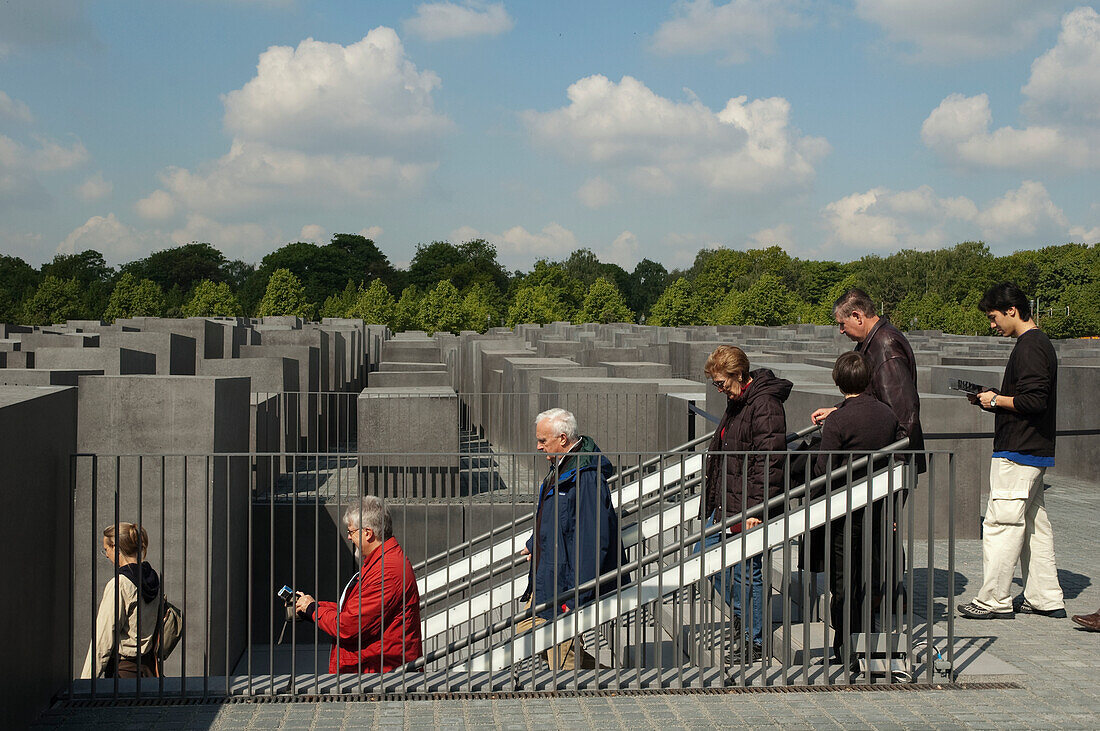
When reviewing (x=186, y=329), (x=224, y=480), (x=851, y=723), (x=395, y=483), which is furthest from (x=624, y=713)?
(x=186, y=329)

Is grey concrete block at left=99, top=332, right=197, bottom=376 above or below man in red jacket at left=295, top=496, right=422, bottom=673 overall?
above

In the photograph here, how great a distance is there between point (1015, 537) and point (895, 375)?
5.21 ft

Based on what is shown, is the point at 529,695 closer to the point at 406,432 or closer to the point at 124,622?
the point at 124,622

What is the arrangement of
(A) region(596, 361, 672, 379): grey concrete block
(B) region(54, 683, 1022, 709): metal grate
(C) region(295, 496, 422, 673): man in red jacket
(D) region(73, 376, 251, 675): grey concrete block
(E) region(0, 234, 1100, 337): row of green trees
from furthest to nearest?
(E) region(0, 234, 1100, 337): row of green trees < (A) region(596, 361, 672, 379): grey concrete block < (D) region(73, 376, 251, 675): grey concrete block < (C) region(295, 496, 422, 673): man in red jacket < (B) region(54, 683, 1022, 709): metal grate

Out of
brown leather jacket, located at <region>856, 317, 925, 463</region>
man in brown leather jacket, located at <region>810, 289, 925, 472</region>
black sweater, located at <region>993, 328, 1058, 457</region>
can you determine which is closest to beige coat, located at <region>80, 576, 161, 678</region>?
man in brown leather jacket, located at <region>810, 289, 925, 472</region>

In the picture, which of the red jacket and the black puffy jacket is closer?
the red jacket

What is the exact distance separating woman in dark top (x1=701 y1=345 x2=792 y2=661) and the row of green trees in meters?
59.9

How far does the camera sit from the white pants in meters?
6.86

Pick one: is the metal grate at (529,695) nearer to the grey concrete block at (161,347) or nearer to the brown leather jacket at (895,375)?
the brown leather jacket at (895,375)

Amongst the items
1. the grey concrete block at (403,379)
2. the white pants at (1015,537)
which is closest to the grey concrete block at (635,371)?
the grey concrete block at (403,379)

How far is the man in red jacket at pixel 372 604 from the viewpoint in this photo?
582 centimetres

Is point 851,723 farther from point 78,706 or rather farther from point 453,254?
point 453,254

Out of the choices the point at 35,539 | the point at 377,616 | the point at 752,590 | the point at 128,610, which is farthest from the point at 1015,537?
the point at 35,539

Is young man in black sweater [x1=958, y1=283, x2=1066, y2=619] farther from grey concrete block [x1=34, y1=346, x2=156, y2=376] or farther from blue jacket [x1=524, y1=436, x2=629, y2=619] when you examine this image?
grey concrete block [x1=34, y1=346, x2=156, y2=376]
